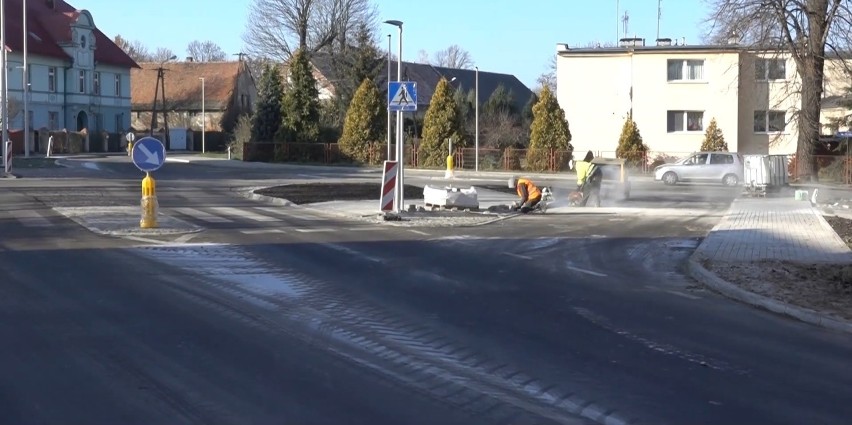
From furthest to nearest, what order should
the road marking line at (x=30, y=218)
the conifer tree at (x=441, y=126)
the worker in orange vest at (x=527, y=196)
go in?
the conifer tree at (x=441, y=126)
the worker in orange vest at (x=527, y=196)
the road marking line at (x=30, y=218)

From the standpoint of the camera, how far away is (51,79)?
7769 centimetres

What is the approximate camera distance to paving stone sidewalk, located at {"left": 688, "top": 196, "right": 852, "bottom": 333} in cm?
1166

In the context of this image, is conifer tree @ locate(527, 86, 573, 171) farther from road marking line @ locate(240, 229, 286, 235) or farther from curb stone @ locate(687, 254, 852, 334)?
curb stone @ locate(687, 254, 852, 334)

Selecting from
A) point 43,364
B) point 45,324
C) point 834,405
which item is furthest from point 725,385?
point 45,324

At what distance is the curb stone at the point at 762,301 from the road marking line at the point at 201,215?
1098cm

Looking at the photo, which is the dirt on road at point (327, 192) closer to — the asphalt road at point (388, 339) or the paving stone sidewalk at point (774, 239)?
the paving stone sidewalk at point (774, 239)

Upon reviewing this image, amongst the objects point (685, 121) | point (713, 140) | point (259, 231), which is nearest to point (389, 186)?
point (259, 231)

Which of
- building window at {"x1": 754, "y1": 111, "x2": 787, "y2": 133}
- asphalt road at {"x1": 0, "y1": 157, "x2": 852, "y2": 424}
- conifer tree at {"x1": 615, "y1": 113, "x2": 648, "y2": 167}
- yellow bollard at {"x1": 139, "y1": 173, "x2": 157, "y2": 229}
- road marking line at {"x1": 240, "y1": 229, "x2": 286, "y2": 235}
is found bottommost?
asphalt road at {"x1": 0, "y1": 157, "x2": 852, "y2": 424}

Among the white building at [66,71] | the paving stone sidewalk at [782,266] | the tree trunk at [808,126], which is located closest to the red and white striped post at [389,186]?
the paving stone sidewalk at [782,266]

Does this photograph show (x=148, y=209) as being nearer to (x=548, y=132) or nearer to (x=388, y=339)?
(x=388, y=339)

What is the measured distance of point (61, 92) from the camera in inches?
3108

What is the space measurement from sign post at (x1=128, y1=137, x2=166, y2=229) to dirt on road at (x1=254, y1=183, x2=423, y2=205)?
822 centimetres

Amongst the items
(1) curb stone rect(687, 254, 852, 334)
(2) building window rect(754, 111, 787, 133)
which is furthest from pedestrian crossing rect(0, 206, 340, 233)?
(2) building window rect(754, 111, 787, 133)

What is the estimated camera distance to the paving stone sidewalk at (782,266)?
11.7m
